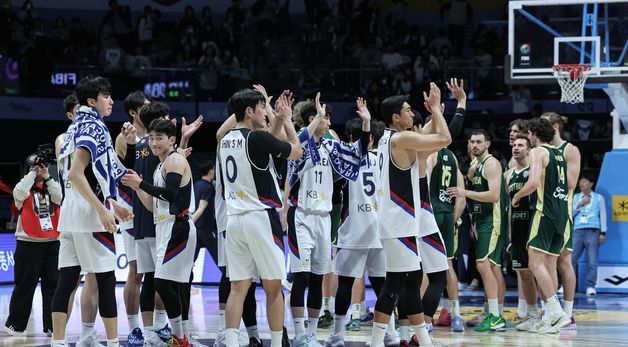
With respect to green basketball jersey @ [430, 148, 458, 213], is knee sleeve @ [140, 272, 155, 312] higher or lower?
lower

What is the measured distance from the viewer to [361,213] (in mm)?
9039

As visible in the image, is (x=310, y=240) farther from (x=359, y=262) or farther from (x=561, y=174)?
(x=561, y=174)

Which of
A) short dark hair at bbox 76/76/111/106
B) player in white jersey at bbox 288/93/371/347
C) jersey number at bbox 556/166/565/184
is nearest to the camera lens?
short dark hair at bbox 76/76/111/106

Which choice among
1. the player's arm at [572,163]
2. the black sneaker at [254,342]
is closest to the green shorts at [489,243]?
the player's arm at [572,163]

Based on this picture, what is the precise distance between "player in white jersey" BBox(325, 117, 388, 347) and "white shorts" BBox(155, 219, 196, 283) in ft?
4.85

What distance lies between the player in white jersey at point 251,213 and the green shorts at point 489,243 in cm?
370

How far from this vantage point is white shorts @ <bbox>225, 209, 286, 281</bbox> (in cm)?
742

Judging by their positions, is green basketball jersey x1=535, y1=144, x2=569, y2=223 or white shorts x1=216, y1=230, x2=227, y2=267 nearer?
white shorts x1=216, y1=230, x2=227, y2=267

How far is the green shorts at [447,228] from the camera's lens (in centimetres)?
1034

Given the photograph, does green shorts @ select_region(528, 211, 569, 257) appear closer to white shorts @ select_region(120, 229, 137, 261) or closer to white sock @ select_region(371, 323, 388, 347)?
white sock @ select_region(371, 323, 388, 347)

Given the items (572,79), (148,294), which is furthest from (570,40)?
(148,294)

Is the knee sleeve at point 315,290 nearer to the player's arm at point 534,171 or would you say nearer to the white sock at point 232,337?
the white sock at point 232,337

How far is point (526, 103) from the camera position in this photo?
20.6 metres

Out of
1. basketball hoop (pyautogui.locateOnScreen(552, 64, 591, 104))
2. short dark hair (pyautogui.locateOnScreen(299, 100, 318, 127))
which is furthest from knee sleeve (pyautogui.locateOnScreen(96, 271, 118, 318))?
basketball hoop (pyautogui.locateOnScreen(552, 64, 591, 104))
